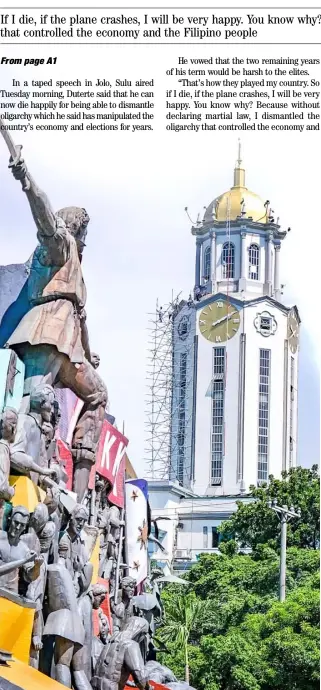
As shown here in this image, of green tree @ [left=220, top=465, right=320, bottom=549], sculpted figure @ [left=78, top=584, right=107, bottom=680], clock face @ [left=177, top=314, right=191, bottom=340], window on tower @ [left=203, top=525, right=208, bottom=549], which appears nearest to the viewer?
sculpted figure @ [left=78, top=584, right=107, bottom=680]

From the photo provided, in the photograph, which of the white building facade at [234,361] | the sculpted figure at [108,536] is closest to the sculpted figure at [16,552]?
the sculpted figure at [108,536]

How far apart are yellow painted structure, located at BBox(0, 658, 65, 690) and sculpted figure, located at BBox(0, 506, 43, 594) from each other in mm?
900

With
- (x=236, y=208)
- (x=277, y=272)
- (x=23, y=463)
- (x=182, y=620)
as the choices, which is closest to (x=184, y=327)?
(x=277, y=272)

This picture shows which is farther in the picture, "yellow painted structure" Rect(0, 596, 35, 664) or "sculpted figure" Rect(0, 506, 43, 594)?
"sculpted figure" Rect(0, 506, 43, 594)

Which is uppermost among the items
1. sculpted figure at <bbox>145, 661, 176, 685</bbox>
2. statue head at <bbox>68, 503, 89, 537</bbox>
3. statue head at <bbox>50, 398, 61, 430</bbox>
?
statue head at <bbox>50, 398, 61, 430</bbox>

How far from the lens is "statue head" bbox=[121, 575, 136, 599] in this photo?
18.6 m

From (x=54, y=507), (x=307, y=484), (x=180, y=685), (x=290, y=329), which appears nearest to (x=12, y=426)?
(x=54, y=507)

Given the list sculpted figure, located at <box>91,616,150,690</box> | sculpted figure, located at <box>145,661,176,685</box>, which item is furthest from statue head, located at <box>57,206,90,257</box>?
sculpted figure, located at <box>145,661,176,685</box>

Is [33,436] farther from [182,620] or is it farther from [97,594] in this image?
[182,620]

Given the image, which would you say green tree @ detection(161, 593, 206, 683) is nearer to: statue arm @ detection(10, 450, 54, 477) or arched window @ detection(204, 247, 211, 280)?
statue arm @ detection(10, 450, 54, 477)

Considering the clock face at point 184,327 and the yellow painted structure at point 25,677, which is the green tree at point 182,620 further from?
the clock face at point 184,327

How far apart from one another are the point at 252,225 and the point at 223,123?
6044 centimetres

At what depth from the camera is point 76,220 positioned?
16469 millimetres

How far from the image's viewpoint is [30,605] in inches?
521
